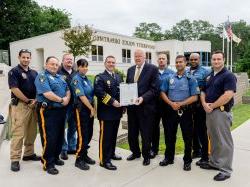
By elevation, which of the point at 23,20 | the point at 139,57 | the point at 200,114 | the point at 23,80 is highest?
the point at 23,20

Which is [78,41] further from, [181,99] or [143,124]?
[181,99]

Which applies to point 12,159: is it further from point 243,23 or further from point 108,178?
point 243,23

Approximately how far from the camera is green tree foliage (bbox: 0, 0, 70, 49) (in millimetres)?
35469

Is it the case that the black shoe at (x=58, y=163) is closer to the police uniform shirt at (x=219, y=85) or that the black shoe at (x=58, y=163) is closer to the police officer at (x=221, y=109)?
the police officer at (x=221, y=109)

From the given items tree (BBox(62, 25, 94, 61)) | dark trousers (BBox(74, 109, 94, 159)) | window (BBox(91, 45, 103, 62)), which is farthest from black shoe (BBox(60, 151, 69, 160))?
window (BBox(91, 45, 103, 62))

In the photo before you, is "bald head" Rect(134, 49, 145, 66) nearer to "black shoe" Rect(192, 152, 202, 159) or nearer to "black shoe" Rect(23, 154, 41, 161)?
"black shoe" Rect(192, 152, 202, 159)

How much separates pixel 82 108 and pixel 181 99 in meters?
1.57

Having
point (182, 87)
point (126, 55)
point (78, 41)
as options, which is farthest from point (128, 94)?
point (126, 55)

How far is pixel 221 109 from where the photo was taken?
15.0 ft

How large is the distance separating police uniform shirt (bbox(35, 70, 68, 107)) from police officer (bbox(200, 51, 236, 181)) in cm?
218

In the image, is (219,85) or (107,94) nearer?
(219,85)

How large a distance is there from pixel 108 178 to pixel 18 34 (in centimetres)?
3517

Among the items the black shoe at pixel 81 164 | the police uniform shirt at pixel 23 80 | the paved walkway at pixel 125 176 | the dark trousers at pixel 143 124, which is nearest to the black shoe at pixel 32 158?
the paved walkway at pixel 125 176

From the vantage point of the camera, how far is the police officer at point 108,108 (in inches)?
198
